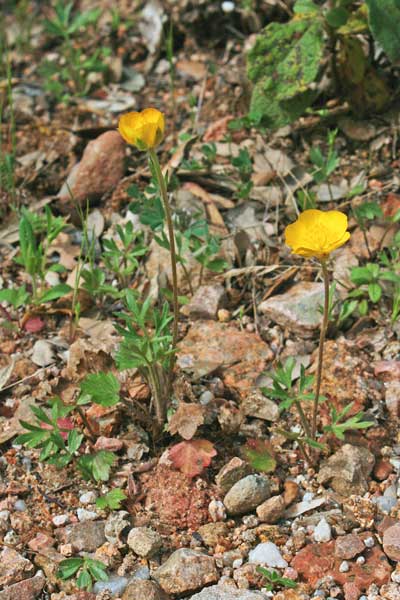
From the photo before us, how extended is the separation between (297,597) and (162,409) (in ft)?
2.23

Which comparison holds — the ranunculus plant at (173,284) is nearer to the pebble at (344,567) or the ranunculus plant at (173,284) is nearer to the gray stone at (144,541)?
the gray stone at (144,541)

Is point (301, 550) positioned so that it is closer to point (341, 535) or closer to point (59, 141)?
point (341, 535)

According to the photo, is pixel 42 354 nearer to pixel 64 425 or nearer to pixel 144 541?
pixel 64 425

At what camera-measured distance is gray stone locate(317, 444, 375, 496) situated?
241 centimetres

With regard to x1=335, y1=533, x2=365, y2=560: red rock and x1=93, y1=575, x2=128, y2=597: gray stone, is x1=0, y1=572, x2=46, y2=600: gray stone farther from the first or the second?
x1=335, y1=533, x2=365, y2=560: red rock

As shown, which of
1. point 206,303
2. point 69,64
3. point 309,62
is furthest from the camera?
point 69,64

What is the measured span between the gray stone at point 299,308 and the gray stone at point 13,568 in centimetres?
116

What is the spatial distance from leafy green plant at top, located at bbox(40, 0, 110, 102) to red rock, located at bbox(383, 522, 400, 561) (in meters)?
2.46

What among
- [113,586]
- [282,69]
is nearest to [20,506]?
[113,586]

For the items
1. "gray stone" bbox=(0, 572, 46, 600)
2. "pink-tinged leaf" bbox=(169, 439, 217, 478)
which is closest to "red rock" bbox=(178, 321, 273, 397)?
"pink-tinged leaf" bbox=(169, 439, 217, 478)

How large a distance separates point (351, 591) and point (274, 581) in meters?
0.20

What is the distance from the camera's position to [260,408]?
8.62 ft

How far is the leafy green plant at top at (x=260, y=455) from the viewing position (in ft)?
7.94

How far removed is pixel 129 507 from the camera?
2.40m
